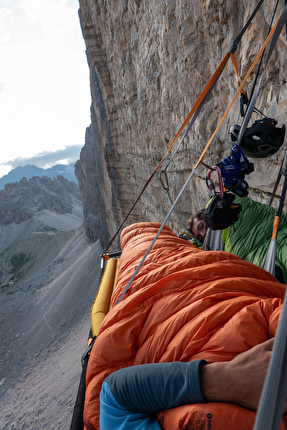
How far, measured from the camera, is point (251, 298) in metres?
1.17

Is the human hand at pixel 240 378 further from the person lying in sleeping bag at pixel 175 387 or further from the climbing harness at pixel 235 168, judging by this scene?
the climbing harness at pixel 235 168

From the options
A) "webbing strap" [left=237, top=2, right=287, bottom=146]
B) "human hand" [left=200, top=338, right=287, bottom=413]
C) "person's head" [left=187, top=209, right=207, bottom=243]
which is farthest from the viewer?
"person's head" [left=187, top=209, right=207, bottom=243]

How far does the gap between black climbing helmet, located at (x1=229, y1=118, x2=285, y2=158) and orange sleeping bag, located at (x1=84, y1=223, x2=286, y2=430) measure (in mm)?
900

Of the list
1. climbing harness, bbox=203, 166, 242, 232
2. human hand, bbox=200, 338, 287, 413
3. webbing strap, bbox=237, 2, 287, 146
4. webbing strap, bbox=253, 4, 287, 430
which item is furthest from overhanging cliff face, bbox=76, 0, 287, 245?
webbing strap, bbox=253, 4, 287, 430

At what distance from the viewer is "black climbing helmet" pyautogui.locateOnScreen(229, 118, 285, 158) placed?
1849 millimetres

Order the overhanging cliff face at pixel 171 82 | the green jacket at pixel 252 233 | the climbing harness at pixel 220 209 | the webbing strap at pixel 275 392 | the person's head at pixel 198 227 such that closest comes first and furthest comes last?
1. the webbing strap at pixel 275 392
2. the climbing harness at pixel 220 209
3. the green jacket at pixel 252 233
4. the overhanging cliff face at pixel 171 82
5. the person's head at pixel 198 227

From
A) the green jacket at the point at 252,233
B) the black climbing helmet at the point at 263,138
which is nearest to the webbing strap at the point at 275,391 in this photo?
the black climbing helmet at the point at 263,138

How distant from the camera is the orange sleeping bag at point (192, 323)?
0.93 meters

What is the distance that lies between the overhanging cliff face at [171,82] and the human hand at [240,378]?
270 centimetres

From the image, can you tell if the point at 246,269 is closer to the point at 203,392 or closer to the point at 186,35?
the point at 203,392

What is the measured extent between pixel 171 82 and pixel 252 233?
3.84 metres

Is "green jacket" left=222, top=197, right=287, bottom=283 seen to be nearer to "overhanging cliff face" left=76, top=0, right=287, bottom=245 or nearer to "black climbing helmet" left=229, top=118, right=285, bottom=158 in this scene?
"overhanging cliff face" left=76, top=0, right=287, bottom=245

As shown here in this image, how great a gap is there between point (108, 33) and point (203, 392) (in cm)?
982

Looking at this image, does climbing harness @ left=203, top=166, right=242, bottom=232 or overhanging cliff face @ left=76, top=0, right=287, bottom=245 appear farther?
overhanging cliff face @ left=76, top=0, right=287, bottom=245
